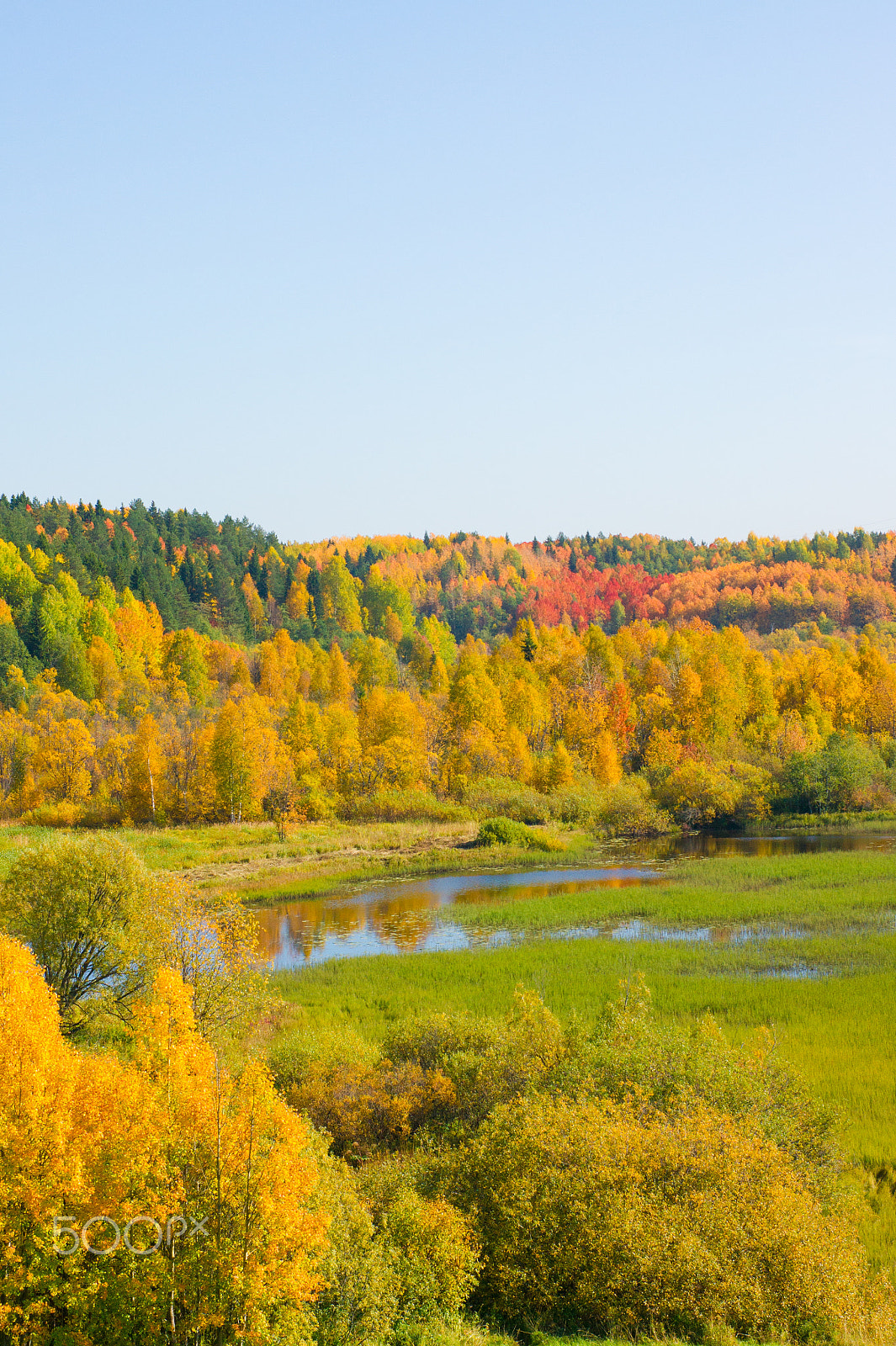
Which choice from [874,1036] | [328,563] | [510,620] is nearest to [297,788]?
[874,1036]

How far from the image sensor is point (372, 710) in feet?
299

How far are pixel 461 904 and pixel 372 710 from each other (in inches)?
1731

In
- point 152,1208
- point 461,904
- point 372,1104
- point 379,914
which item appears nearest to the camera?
point 152,1208

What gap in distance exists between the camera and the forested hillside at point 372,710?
77.5 meters

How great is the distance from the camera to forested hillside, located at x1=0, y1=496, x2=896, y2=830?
254ft

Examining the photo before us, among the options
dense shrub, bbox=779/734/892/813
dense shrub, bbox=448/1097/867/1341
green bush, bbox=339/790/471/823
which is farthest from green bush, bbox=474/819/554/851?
dense shrub, bbox=448/1097/867/1341

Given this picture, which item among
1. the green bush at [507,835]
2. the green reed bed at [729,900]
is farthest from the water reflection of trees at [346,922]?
the green bush at [507,835]

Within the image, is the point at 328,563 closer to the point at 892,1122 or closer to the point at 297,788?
the point at 297,788

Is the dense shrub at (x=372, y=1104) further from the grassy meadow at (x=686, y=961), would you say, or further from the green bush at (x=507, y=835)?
the green bush at (x=507, y=835)

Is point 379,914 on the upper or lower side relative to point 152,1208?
lower

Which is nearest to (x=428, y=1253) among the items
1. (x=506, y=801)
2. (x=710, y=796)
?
(x=506, y=801)

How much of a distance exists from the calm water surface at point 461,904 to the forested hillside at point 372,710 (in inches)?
432

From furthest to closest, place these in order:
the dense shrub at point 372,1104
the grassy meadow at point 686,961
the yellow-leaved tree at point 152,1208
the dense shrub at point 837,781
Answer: the dense shrub at point 837,781
the grassy meadow at point 686,961
the dense shrub at point 372,1104
the yellow-leaved tree at point 152,1208

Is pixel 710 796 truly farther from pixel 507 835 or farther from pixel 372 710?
pixel 372 710
